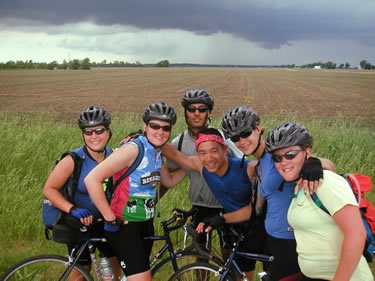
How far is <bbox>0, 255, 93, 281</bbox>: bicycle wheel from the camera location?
11.3 feet

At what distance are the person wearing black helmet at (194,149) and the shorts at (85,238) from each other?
2.76 ft

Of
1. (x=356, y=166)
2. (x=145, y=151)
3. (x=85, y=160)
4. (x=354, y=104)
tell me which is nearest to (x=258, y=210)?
(x=145, y=151)

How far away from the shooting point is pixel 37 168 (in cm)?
747

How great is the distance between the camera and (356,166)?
853 centimetres

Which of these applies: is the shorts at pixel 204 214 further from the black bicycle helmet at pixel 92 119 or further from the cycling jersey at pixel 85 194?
the black bicycle helmet at pixel 92 119

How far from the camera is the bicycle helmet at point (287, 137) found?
2.73 m

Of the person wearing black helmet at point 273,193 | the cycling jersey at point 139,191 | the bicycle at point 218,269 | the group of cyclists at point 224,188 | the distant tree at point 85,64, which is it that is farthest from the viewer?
the distant tree at point 85,64

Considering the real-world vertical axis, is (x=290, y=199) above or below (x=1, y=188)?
above

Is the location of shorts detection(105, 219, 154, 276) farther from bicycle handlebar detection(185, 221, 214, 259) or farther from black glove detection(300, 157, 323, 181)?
black glove detection(300, 157, 323, 181)

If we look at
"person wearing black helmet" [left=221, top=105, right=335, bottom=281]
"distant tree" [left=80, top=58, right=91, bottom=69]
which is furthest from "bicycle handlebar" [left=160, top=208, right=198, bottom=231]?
"distant tree" [left=80, top=58, right=91, bottom=69]

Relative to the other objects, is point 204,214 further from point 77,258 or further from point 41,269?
point 41,269

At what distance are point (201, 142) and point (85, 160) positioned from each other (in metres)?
1.11

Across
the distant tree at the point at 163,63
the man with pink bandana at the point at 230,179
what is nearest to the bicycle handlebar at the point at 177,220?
the man with pink bandana at the point at 230,179

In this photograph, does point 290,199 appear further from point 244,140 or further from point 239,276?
point 239,276
